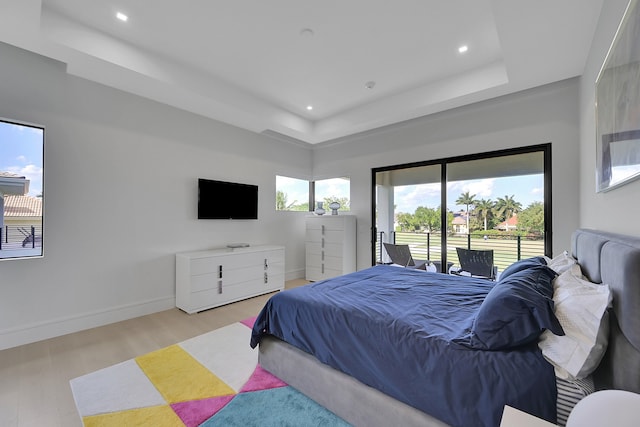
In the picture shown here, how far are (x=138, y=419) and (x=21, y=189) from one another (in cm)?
227

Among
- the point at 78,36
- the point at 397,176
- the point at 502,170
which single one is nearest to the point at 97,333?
the point at 78,36

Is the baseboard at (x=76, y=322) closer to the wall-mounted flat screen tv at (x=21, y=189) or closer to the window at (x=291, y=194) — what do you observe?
the wall-mounted flat screen tv at (x=21, y=189)

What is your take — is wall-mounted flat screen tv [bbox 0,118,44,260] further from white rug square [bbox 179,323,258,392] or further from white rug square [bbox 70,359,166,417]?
white rug square [bbox 179,323,258,392]

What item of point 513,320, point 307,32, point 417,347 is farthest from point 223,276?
point 513,320

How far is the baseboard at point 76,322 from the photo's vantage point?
2.54 m

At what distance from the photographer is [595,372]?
3.75 ft

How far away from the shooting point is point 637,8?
1.20 metres

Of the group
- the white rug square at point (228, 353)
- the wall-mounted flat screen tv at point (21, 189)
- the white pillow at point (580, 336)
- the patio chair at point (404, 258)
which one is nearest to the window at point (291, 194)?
the patio chair at point (404, 258)

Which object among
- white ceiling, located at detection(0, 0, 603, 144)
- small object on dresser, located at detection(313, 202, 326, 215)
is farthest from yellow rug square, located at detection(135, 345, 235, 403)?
small object on dresser, located at detection(313, 202, 326, 215)

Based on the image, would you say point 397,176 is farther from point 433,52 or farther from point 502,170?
point 433,52

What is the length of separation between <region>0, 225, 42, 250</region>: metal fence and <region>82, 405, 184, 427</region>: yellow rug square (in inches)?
67.5

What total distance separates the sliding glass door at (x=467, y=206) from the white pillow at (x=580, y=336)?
2591mm

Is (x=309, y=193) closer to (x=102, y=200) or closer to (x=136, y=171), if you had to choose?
(x=136, y=171)

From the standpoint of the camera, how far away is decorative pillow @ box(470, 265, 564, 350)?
3.83ft
